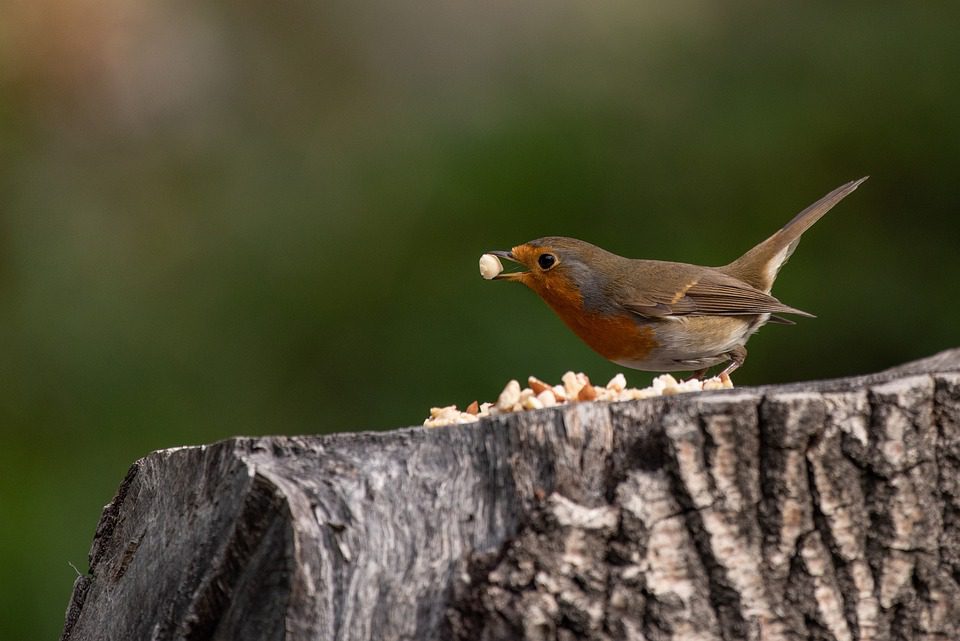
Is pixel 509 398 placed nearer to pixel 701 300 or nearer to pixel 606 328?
pixel 606 328

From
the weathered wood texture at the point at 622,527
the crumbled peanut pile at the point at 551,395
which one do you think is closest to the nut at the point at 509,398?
the crumbled peanut pile at the point at 551,395

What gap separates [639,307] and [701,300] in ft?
0.97

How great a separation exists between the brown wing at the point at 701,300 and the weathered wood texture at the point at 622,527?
6.51 ft

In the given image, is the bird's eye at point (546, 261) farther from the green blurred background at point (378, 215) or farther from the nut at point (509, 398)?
the nut at point (509, 398)

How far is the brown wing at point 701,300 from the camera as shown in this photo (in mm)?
4129

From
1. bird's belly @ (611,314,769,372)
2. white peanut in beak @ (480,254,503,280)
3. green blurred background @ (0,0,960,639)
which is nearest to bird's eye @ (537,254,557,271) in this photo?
white peanut in beak @ (480,254,503,280)

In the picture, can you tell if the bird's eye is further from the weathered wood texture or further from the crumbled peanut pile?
the weathered wood texture

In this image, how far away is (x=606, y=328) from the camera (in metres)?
4.11

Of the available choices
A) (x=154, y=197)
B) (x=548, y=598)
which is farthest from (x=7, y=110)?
(x=548, y=598)

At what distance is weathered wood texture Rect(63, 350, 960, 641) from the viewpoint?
1.96 metres

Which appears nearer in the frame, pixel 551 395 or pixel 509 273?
pixel 551 395

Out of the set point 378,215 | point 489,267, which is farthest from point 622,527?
point 378,215

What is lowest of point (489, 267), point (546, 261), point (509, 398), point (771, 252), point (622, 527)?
point (622, 527)

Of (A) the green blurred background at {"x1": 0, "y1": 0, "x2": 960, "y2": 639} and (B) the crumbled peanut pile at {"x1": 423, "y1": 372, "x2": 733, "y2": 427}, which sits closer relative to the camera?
(B) the crumbled peanut pile at {"x1": 423, "y1": 372, "x2": 733, "y2": 427}
